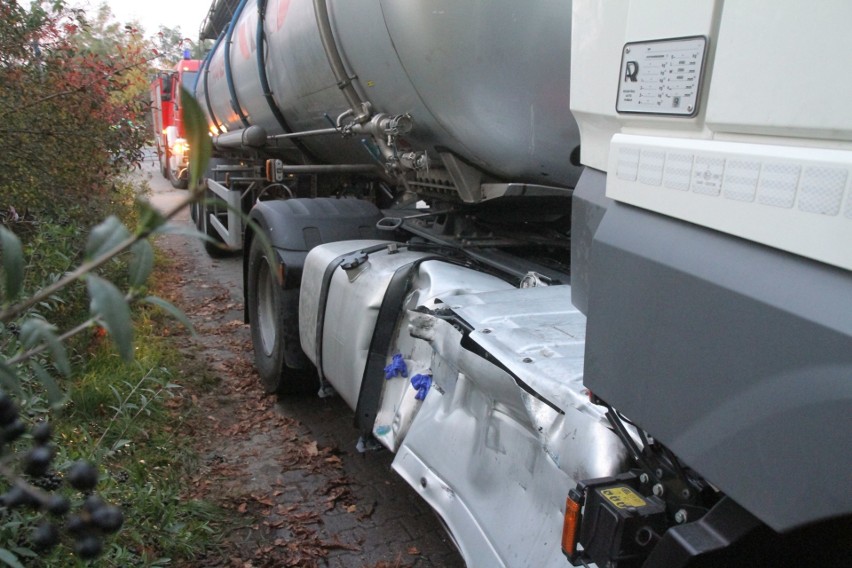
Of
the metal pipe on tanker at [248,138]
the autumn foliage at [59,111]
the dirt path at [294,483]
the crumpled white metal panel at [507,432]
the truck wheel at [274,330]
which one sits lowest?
the dirt path at [294,483]

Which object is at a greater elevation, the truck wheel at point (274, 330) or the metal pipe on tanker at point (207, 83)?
the metal pipe on tanker at point (207, 83)

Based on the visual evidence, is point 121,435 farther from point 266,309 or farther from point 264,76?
point 264,76

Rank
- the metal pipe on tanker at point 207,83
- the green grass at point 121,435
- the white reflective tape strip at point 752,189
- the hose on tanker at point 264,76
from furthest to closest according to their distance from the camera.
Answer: the metal pipe on tanker at point 207,83
the hose on tanker at point 264,76
the green grass at point 121,435
the white reflective tape strip at point 752,189

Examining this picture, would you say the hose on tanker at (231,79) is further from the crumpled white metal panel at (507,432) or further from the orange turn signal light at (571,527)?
the orange turn signal light at (571,527)

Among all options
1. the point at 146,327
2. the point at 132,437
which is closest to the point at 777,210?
the point at 132,437

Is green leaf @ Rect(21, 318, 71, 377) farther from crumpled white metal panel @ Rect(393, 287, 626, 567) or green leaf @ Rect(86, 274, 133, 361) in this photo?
crumpled white metal panel @ Rect(393, 287, 626, 567)

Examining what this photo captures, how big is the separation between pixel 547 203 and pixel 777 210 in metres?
2.39

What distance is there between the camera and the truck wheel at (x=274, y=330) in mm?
4250

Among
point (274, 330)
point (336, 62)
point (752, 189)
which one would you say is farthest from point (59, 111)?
point (752, 189)

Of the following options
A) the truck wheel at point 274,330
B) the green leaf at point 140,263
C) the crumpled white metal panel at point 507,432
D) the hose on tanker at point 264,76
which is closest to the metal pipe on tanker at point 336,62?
the truck wheel at point 274,330

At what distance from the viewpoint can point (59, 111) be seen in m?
4.69

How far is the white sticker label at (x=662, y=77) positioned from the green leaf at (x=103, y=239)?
1058 mm

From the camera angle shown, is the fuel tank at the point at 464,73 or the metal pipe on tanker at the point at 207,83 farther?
the metal pipe on tanker at the point at 207,83

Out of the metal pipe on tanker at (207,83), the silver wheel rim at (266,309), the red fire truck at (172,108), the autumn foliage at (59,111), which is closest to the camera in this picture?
the autumn foliage at (59,111)
